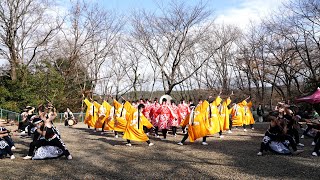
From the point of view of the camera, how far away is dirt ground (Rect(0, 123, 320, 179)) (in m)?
6.66

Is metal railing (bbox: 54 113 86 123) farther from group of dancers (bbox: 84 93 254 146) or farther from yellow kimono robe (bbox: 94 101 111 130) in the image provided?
yellow kimono robe (bbox: 94 101 111 130)

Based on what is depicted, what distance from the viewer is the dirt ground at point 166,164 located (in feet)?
21.9

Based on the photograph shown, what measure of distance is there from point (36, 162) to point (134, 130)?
3.29m

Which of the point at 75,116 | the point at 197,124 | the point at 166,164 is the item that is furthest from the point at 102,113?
the point at 75,116

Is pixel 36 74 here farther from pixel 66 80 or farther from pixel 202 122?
pixel 202 122

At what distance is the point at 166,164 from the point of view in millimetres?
7754

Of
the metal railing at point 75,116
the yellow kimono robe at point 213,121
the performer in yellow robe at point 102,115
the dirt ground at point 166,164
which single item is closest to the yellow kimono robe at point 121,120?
the dirt ground at point 166,164

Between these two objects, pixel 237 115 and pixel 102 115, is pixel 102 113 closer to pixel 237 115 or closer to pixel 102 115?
pixel 102 115

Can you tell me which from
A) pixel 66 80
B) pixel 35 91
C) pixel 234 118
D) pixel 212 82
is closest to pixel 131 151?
pixel 234 118

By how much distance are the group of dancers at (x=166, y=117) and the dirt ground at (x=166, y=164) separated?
2.01 feet

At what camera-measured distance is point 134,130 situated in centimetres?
1043

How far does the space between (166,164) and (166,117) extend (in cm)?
549

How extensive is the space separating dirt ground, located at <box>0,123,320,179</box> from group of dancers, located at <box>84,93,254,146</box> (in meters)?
0.61

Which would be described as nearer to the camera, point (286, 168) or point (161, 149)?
point (286, 168)
